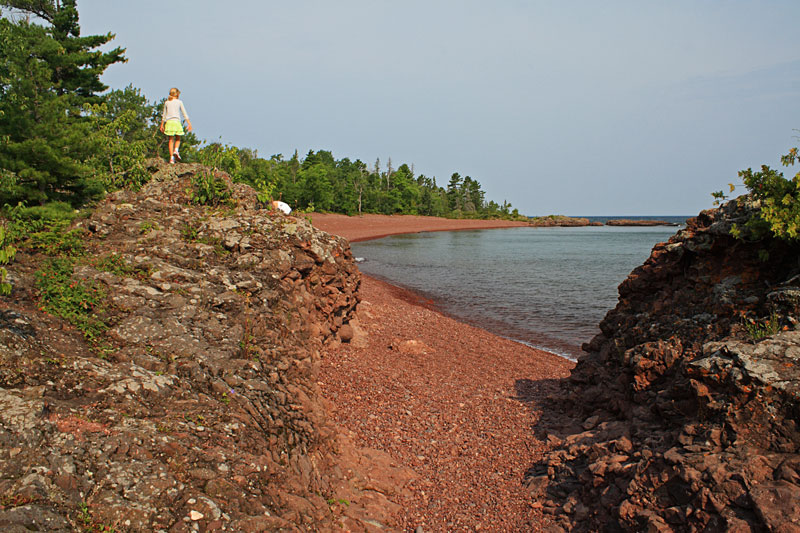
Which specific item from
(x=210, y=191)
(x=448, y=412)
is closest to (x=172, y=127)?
(x=210, y=191)

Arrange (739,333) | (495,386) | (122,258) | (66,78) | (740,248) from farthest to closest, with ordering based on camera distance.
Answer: (66,78) → (495,386) → (122,258) → (740,248) → (739,333)

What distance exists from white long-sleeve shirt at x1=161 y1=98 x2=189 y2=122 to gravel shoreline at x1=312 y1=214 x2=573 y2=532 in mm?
6472

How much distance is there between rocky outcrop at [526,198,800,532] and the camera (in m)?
3.74

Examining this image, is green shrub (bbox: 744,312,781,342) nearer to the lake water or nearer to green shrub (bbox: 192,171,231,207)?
the lake water

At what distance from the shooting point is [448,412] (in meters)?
7.27

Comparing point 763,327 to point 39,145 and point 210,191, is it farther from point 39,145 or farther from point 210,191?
point 39,145

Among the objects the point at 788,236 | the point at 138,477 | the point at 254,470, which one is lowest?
the point at 254,470

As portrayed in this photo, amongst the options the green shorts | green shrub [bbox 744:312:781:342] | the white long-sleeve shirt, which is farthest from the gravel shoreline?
the white long-sleeve shirt

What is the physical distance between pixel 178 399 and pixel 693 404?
5079mm

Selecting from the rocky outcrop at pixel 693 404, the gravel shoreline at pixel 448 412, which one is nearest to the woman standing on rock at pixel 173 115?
the gravel shoreline at pixel 448 412

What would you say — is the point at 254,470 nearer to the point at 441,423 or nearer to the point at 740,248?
the point at 441,423

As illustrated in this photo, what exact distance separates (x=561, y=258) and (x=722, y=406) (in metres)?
37.3

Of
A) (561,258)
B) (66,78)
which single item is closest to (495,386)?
(66,78)

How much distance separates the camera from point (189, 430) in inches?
158
